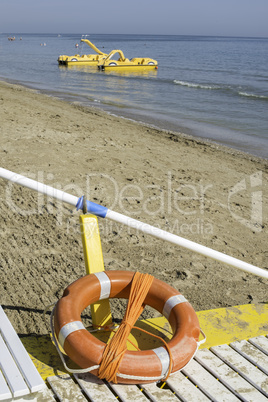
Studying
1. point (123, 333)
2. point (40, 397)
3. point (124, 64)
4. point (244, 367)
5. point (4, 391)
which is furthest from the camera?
point (124, 64)

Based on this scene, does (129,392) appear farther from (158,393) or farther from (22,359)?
(22,359)

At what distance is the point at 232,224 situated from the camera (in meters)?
4.45

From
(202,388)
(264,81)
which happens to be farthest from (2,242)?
(264,81)

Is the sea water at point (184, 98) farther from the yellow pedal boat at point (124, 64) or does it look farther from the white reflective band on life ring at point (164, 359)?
the white reflective band on life ring at point (164, 359)

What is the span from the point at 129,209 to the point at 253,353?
2532mm

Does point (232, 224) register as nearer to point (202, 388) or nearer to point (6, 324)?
point (202, 388)

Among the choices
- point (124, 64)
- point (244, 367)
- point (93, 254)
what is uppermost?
point (124, 64)

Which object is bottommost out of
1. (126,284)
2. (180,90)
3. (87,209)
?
(126,284)

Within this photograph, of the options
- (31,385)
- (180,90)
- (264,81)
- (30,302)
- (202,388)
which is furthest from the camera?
(264,81)

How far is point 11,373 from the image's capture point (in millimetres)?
1719

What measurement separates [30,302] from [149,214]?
1916 millimetres

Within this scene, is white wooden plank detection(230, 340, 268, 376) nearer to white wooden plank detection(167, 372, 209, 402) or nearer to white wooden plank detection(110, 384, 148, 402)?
white wooden plank detection(167, 372, 209, 402)

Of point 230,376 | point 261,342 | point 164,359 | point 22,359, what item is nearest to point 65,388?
point 22,359

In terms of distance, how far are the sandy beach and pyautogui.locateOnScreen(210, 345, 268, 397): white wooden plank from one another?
0.77 meters
